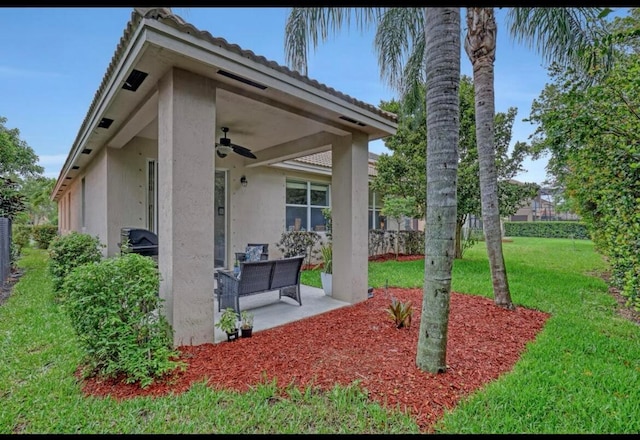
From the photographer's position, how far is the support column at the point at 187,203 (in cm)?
380

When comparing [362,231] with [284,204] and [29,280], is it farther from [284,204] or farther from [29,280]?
[29,280]

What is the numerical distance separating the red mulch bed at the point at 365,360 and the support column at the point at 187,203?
49cm

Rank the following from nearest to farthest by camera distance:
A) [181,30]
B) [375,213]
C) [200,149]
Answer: [181,30] → [200,149] → [375,213]

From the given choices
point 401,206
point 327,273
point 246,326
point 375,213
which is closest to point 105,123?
point 246,326

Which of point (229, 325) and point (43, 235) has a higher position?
point (43, 235)

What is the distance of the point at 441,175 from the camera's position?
3195 mm

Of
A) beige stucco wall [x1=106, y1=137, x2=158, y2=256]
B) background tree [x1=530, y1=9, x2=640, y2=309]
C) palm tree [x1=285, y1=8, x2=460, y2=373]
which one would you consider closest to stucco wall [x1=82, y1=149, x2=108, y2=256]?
beige stucco wall [x1=106, y1=137, x2=158, y2=256]

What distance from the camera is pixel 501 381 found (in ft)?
10.5

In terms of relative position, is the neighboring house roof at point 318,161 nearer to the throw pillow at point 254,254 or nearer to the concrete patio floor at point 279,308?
the throw pillow at point 254,254

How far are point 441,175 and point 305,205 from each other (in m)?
8.96

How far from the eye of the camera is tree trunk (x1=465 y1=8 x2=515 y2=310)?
578 centimetres

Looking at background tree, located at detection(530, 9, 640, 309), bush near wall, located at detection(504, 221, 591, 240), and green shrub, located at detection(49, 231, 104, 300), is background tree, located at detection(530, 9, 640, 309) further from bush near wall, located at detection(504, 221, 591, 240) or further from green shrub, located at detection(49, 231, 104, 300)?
bush near wall, located at detection(504, 221, 591, 240)

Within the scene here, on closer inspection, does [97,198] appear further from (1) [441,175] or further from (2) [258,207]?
(1) [441,175]

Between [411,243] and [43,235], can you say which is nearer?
[411,243]
